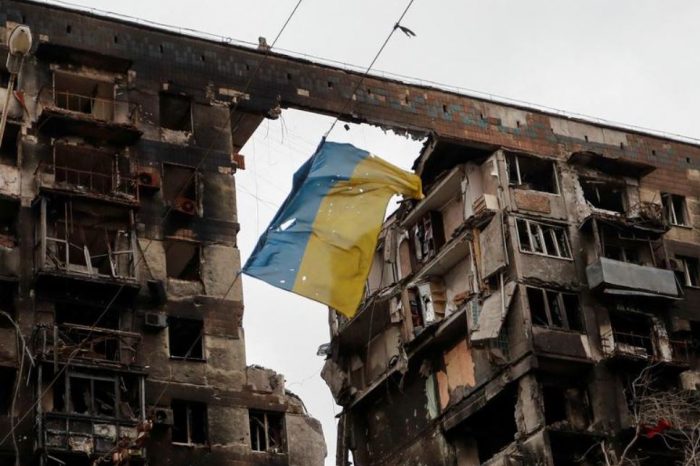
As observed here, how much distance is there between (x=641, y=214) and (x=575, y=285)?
4.52 m

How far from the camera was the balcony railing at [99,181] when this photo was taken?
43.7m

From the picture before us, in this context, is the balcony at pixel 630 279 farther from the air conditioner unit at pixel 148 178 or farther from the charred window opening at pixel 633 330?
the air conditioner unit at pixel 148 178

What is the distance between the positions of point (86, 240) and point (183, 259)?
3175 millimetres

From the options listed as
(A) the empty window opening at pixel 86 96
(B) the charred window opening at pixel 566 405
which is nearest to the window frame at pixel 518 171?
(B) the charred window opening at pixel 566 405

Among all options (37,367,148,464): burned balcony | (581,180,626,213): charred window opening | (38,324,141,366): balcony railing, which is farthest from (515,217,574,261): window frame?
(37,367,148,464): burned balcony

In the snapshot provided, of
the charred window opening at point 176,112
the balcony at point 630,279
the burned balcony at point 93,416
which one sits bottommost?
the burned balcony at point 93,416

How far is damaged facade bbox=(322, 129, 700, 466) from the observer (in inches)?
1981

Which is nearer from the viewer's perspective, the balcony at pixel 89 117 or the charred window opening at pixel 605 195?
the balcony at pixel 89 117

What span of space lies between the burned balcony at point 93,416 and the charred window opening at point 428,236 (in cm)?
1858

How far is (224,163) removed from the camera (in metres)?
46.4

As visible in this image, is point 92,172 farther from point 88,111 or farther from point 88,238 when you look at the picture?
point 88,111

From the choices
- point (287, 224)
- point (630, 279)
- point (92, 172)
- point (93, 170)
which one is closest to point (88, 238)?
point (92, 172)

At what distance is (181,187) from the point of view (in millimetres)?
45375

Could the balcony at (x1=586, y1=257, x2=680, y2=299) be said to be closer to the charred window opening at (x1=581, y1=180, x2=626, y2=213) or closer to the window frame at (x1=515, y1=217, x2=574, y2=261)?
the window frame at (x1=515, y1=217, x2=574, y2=261)
